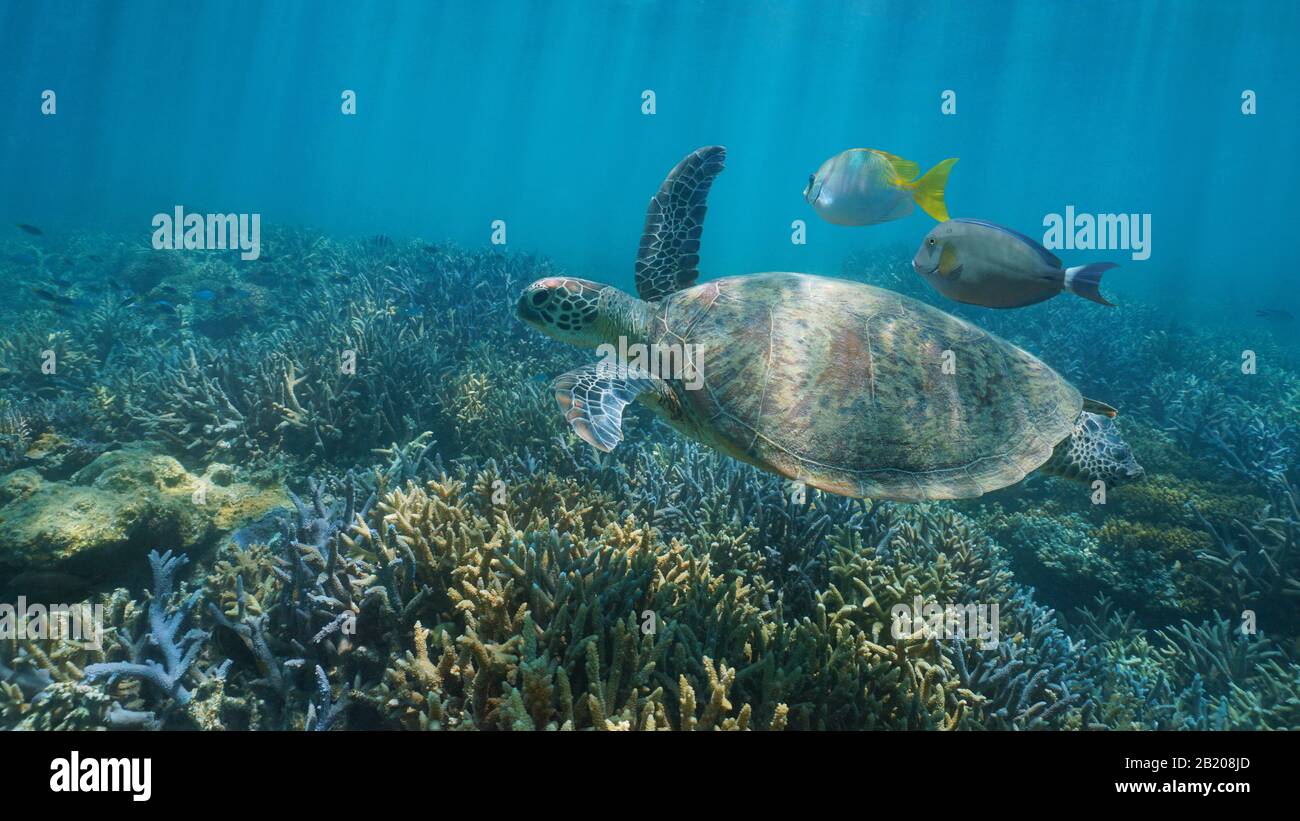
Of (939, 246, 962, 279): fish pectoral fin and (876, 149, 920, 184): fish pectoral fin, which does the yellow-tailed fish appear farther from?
(939, 246, 962, 279): fish pectoral fin

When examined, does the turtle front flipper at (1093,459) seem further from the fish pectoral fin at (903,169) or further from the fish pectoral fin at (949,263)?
the fish pectoral fin at (903,169)

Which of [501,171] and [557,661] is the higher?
[501,171]

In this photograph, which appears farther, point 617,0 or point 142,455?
point 617,0

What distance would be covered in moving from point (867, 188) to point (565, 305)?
323 cm

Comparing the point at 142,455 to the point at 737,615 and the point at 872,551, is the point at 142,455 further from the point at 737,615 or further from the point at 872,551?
the point at 872,551

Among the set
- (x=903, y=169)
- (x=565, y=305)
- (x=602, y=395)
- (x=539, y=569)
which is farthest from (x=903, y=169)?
(x=539, y=569)

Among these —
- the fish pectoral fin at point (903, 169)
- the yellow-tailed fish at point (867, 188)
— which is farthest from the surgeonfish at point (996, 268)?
the fish pectoral fin at point (903, 169)

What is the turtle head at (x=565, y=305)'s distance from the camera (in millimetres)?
3811

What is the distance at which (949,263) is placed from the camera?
3396mm

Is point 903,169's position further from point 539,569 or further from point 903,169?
point 539,569

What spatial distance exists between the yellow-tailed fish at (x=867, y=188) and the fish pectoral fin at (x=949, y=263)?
4.48 ft
